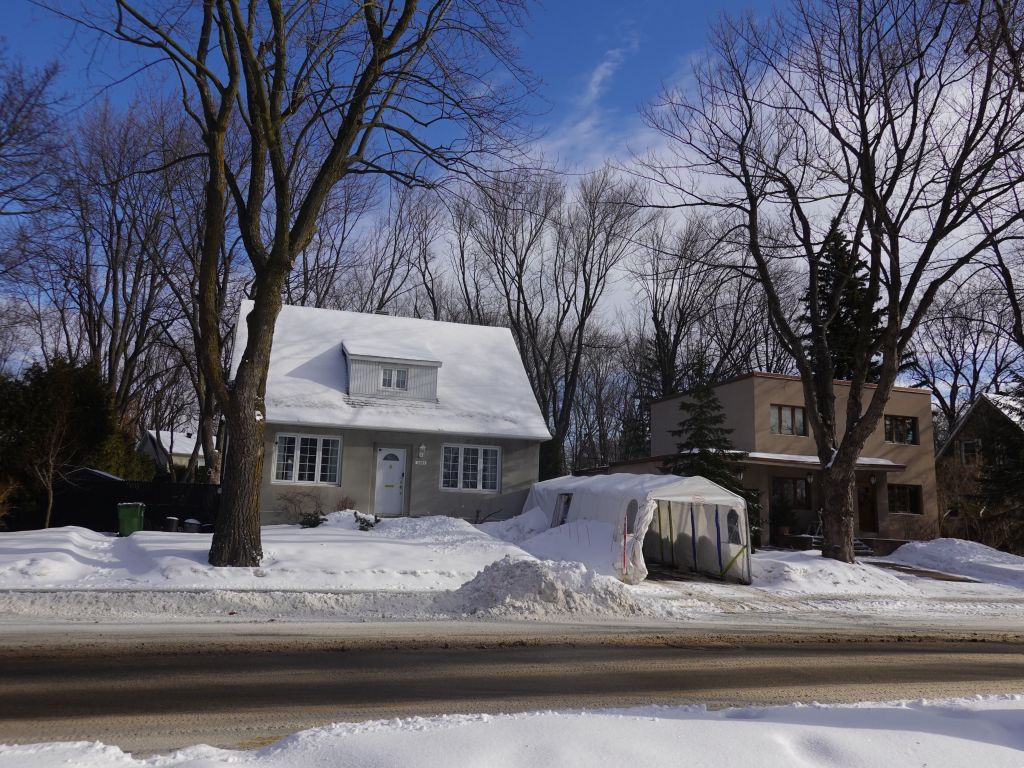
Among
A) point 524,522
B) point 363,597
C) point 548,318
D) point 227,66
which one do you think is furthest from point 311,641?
point 548,318

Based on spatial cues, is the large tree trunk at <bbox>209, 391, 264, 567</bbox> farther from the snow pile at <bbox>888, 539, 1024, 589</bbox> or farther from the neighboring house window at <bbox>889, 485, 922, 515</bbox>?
the neighboring house window at <bbox>889, 485, 922, 515</bbox>

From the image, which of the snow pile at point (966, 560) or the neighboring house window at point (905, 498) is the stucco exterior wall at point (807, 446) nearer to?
the neighboring house window at point (905, 498)

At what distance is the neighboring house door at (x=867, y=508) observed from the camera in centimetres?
3244

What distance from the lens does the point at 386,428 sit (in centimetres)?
2545

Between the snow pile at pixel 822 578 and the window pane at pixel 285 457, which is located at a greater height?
the window pane at pixel 285 457

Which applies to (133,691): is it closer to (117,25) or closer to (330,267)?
(117,25)

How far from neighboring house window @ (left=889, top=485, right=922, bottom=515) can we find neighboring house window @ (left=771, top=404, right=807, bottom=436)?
18.3 feet

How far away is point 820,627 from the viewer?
40.3 feet

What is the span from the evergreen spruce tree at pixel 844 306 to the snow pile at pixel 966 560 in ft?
20.4

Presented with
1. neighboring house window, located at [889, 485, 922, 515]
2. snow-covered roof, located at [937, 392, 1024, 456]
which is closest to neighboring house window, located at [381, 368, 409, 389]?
neighboring house window, located at [889, 485, 922, 515]

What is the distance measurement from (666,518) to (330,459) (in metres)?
10.8

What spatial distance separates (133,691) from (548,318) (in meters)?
37.9

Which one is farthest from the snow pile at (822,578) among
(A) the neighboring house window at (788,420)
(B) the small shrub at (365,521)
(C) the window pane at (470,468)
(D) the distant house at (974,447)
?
(D) the distant house at (974,447)

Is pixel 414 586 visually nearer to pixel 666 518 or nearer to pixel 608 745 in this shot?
pixel 666 518
